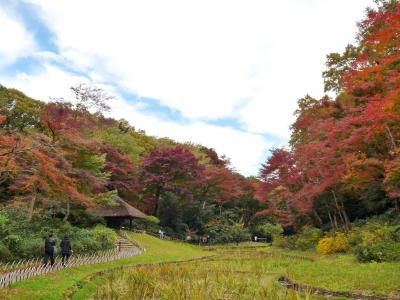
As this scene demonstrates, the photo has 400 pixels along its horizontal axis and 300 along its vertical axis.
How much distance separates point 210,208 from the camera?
49344mm

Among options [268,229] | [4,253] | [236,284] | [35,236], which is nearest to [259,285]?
[236,284]

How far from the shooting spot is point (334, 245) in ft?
81.8

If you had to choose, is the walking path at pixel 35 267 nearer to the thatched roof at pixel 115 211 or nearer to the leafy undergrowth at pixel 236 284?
the leafy undergrowth at pixel 236 284

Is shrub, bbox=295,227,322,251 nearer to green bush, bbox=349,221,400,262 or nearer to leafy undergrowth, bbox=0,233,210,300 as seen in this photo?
green bush, bbox=349,221,400,262

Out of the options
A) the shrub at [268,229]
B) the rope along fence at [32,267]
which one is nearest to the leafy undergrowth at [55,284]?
the rope along fence at [32,267]

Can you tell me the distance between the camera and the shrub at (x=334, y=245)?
24328mm

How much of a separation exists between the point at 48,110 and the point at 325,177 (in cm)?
2196

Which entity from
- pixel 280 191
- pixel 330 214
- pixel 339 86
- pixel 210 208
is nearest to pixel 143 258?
pixel 280 191

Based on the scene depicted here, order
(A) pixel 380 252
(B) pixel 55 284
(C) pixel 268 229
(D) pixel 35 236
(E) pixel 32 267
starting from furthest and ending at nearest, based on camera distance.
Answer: (C) pixel 268 229, (D) pixel 35 236, (A) pixel 380 252, (E) pixel 32 267, (B) pixel 55 284

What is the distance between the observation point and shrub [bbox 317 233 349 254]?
24.3 metres

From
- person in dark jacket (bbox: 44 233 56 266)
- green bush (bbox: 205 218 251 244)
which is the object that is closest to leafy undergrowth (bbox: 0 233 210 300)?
person in dark jacket (bbox: 44 233 56 266)

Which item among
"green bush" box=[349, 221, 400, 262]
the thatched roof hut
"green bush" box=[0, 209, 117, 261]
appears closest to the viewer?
"green bush" box=[349, 221, 400, 262]

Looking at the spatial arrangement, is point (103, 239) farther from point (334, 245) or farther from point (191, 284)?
point (334, 245)

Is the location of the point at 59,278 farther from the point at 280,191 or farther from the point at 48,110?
the point at 280,191
